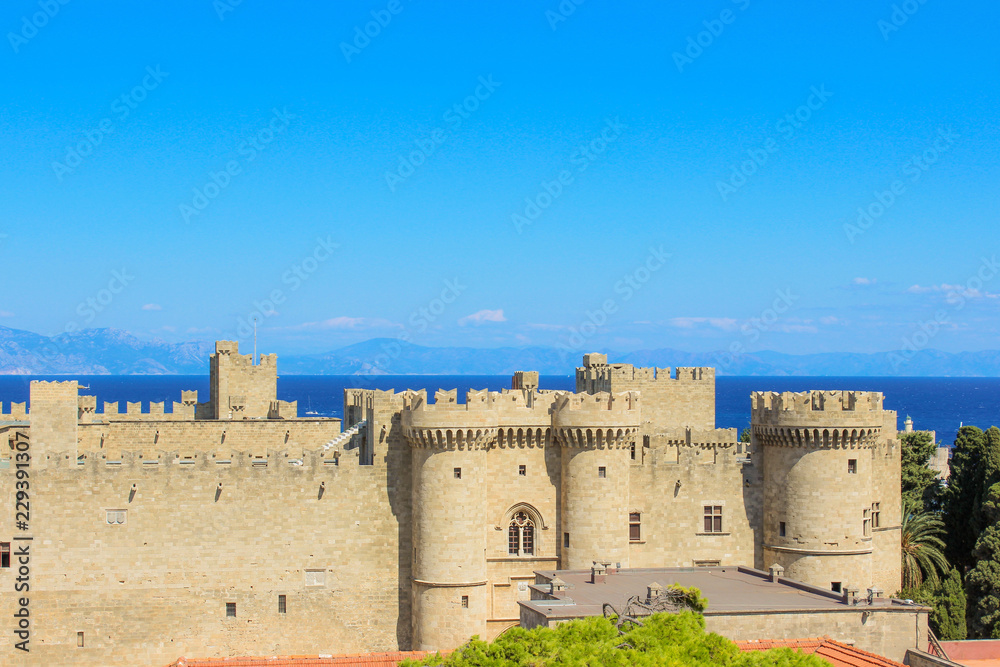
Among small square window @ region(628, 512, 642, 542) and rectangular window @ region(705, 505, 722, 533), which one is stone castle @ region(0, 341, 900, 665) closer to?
rectangular window @ region(705, 505, 722, 533)

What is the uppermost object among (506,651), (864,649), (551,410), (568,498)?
(551,410)

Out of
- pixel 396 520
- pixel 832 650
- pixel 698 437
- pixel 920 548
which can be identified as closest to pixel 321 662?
pixel 396 520

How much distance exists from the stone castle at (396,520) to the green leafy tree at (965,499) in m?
13.2

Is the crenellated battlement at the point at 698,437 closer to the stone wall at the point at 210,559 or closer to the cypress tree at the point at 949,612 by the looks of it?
the cypress tree at the point at 949,612

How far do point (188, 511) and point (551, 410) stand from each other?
44.6 feet

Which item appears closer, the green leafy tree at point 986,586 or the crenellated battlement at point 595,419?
the crenellated battlement at point 595,419

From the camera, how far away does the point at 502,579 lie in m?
38.2

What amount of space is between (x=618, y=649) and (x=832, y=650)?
1048 centimetres

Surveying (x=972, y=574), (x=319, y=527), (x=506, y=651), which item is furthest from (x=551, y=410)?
(x=972, y=574)

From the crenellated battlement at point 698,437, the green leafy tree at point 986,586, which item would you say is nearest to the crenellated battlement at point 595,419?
the crenellated battlement at point 698,437

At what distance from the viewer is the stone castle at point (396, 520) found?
3584 cm

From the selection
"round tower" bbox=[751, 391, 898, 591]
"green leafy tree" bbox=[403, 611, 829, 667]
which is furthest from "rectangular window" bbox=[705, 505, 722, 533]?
"green leafy tree" bbox=[403, 611, 829, 667]

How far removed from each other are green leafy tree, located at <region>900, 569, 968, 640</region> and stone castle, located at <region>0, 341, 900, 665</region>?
562cm

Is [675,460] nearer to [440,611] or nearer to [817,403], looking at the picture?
[817,403]
